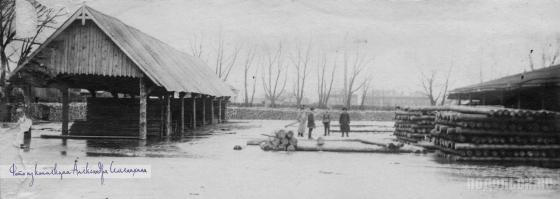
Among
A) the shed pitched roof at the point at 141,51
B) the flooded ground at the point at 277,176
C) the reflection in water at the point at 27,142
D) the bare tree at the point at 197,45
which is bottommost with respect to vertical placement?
the flooded ground at the point at 277,176

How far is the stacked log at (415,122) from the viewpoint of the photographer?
75.9 feet

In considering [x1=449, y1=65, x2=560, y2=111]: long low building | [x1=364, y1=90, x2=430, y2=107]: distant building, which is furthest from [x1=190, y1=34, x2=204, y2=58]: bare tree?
[x1=364, y1=90, x2=430, y2=107]: distant building

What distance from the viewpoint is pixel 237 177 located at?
1180 centimetres

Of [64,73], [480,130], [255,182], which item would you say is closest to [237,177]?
[255,182]

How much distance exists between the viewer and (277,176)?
1205 centimetres

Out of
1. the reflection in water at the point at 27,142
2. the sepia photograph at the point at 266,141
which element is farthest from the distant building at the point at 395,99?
the reflection in water at the point at 27,142

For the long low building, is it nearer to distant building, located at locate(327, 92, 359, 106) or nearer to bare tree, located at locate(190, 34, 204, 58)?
bare tree, located at locate(190, 34, 204, 58)

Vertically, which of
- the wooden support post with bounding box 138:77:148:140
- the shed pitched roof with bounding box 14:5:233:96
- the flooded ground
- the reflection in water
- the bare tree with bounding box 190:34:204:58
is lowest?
the flooded ground

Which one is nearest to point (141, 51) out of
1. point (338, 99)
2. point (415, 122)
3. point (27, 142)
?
point (27, 142)

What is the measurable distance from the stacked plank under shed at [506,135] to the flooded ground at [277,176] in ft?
3.65

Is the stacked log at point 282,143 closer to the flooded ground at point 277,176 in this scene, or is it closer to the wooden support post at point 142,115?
the flooded ground at point 277,176

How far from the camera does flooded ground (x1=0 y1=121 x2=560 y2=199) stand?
978 centimetres

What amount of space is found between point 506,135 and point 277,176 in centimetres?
849

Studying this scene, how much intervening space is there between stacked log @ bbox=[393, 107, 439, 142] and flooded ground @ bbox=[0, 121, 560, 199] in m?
5.52
